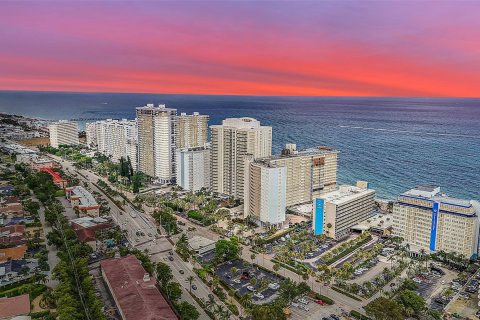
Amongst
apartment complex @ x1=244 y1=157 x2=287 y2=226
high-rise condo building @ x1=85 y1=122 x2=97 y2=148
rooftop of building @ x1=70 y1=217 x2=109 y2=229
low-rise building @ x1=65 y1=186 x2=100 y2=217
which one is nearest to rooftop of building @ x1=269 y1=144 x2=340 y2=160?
apartment complex @ x1=244 y1=157 x2=287 y2=226

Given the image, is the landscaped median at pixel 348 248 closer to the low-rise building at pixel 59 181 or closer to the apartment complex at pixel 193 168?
Answer: the apartment complex at pixel 193 168

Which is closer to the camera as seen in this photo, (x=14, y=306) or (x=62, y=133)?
(x=14, y=306)

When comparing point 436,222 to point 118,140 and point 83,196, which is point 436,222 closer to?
point 83,196

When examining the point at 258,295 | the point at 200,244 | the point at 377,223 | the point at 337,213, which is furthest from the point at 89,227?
the point at 377,223

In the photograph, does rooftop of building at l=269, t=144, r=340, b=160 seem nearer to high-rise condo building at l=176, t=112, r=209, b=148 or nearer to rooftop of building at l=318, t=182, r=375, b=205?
rooftop of building at l=318, t=182, r=375, b=205

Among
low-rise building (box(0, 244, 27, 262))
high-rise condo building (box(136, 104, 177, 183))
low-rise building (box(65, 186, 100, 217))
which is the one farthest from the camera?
high-rise condo building (box(136, 104, 177, 183))

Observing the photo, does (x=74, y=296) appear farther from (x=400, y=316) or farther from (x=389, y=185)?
(x=389, y=185)
